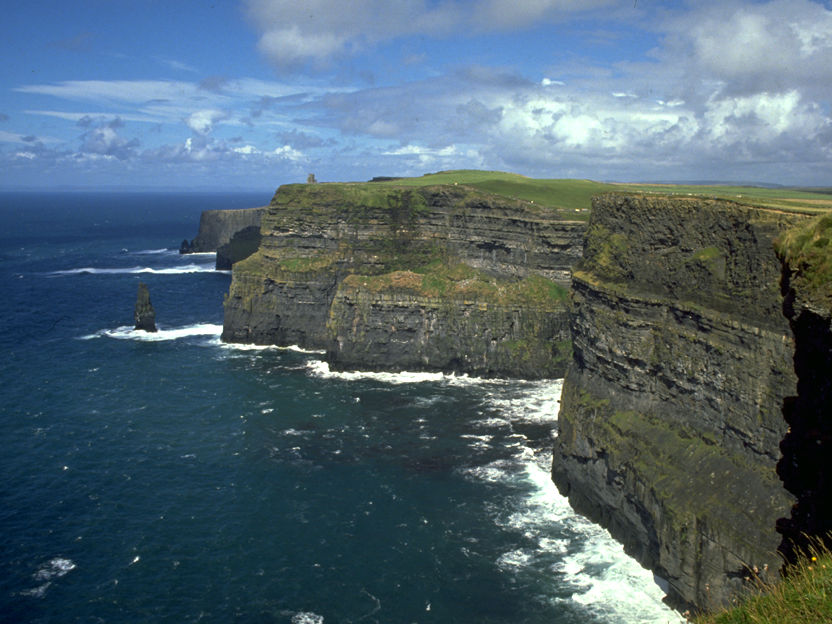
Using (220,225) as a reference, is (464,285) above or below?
below

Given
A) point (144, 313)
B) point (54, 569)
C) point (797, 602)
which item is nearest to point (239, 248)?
point (144, 313)

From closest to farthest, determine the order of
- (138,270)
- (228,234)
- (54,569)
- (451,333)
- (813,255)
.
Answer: (813,255)
(54,569)
(451,333)
(138,270)
(228,234)

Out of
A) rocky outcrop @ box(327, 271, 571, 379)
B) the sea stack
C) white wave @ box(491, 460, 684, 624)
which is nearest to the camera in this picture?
white wave @ box(491, 460, 684, 624)

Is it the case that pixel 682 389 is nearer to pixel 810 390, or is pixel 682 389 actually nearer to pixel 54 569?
pixel 810 390

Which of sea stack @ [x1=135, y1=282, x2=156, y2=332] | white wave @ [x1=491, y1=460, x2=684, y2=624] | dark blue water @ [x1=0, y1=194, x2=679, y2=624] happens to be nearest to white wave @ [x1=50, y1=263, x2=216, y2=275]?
sea stack @ [x1=135, y1=282, x2=156, y2=332]

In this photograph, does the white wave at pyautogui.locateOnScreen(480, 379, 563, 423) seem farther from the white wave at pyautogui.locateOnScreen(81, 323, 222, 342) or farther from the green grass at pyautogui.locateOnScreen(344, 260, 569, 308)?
the white wave at pyautogui.locateOnScreen(81, 323, 222, 342)
